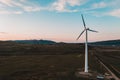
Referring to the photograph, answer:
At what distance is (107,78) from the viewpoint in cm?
7850

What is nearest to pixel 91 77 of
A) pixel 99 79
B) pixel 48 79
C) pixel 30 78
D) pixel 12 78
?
pixel 99 79

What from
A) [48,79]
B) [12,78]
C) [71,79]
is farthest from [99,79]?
[12,78]

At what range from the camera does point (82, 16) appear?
8144cm

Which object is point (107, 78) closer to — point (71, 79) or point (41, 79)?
point (71, 79)

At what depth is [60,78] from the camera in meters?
76.9

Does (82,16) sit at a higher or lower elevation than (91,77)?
higher

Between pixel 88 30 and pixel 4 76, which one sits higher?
pixel 88 30

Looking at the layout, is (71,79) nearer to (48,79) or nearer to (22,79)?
(48,79)

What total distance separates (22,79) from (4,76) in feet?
33.1

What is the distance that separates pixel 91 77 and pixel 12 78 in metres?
28.8

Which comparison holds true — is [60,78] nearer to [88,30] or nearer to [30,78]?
[30,78]

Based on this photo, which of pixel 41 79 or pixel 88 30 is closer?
pixel 41 79

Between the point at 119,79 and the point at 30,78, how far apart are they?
3226cm

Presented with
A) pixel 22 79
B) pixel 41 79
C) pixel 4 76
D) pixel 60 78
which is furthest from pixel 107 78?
pixel 4 76
